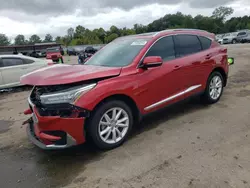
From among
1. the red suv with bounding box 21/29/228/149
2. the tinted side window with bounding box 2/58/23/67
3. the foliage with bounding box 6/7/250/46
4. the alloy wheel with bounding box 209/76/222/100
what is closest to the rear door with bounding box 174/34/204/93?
the red suv with bounding box 21/29/228/149

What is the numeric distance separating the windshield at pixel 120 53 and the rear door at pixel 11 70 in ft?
16.3

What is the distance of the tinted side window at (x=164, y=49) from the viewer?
4020mm

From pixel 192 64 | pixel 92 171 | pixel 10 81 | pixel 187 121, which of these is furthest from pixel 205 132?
pixel 10 81

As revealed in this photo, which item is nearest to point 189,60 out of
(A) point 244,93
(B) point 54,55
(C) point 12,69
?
(A) point 244,93

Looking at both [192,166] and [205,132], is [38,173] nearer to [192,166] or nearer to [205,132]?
[192,166]

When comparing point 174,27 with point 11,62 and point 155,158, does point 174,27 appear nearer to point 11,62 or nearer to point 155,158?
point 11,62

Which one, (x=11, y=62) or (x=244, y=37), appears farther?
(x=244, y=37)

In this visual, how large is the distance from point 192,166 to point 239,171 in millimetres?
534

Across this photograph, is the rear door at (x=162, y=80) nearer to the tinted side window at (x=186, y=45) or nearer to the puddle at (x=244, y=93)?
the tinted side window at (x=186, y=45)

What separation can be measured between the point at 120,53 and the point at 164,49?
→ 2.62ft

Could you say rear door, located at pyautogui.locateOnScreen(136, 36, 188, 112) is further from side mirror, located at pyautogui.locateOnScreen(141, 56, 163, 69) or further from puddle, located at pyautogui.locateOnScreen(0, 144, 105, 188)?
puddle, located at pyautogui.locateOnScreen(0, 144, 105, 188)

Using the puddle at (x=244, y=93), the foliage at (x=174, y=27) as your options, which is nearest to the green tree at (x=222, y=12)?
the foliage at (x=174, y=27)

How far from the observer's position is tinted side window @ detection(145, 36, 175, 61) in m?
4.02

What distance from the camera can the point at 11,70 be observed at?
8336mm
